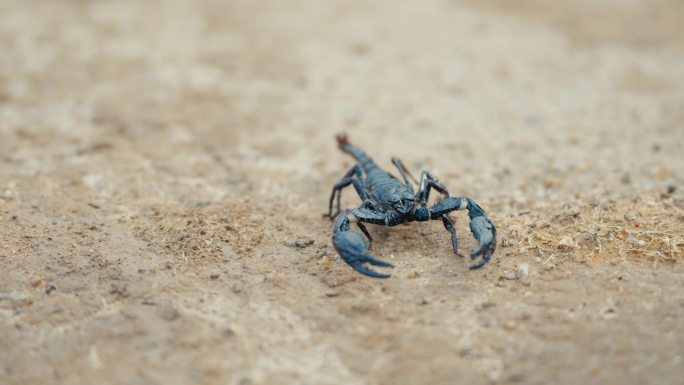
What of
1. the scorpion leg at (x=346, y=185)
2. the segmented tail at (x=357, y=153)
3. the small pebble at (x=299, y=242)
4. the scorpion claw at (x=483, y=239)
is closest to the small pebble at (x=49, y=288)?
the small pebble at (x=299, y=242)

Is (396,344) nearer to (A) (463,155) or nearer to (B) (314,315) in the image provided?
(B) (314,315)

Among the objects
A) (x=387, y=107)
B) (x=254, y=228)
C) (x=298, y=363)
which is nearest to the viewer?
(x=298, y=363)

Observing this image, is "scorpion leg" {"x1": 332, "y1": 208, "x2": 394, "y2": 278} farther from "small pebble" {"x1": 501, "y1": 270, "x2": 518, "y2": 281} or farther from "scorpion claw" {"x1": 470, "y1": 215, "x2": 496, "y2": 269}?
"small pebble" {"x1": 501, "y1": 270, "x2": 518, "y2": 281}

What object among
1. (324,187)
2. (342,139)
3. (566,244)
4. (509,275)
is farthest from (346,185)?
(566,244)

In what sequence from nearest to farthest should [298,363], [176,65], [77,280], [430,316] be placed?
1. [298,363]
2. [430,316]
3. [77,280]
4. [176,65]

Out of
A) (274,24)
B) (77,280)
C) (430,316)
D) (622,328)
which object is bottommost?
(77,280)

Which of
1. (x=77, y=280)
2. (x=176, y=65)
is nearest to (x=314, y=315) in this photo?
(x=77, y=280)

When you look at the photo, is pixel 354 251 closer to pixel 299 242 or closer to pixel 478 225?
pixel 299 242
